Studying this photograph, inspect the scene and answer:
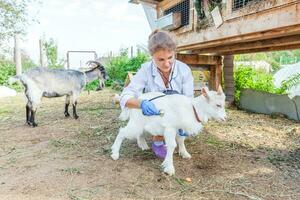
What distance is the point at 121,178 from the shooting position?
2641 mm

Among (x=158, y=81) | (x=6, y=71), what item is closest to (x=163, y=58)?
(x=158, y=81)

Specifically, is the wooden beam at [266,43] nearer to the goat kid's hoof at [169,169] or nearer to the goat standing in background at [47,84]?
the goat kid's hoof at [169,169]

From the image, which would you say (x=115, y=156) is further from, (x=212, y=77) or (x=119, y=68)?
(x=119, y=68)

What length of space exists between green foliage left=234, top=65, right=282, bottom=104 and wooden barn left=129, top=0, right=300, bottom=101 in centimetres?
97

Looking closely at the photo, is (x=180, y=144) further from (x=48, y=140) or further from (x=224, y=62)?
(x=224, y=62)

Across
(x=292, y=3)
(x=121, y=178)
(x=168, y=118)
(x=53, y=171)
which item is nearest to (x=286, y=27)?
(x=292, y=3)

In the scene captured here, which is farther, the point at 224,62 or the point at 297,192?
the point at 224,62

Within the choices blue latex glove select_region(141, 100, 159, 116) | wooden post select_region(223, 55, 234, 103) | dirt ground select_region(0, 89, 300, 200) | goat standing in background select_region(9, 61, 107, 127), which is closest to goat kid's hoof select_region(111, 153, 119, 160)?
dirt ground select_region(0, 89, 300, 200)

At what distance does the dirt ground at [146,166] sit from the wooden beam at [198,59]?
1438 millimetres

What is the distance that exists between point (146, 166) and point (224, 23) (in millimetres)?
1824

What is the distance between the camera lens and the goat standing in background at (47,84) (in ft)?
A: 17.1

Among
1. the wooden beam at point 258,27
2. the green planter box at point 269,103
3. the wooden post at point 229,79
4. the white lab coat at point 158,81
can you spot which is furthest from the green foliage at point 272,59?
the white lab coat at point 158,81

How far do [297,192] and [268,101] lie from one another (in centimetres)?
360

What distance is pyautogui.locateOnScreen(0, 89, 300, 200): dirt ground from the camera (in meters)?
2.42
